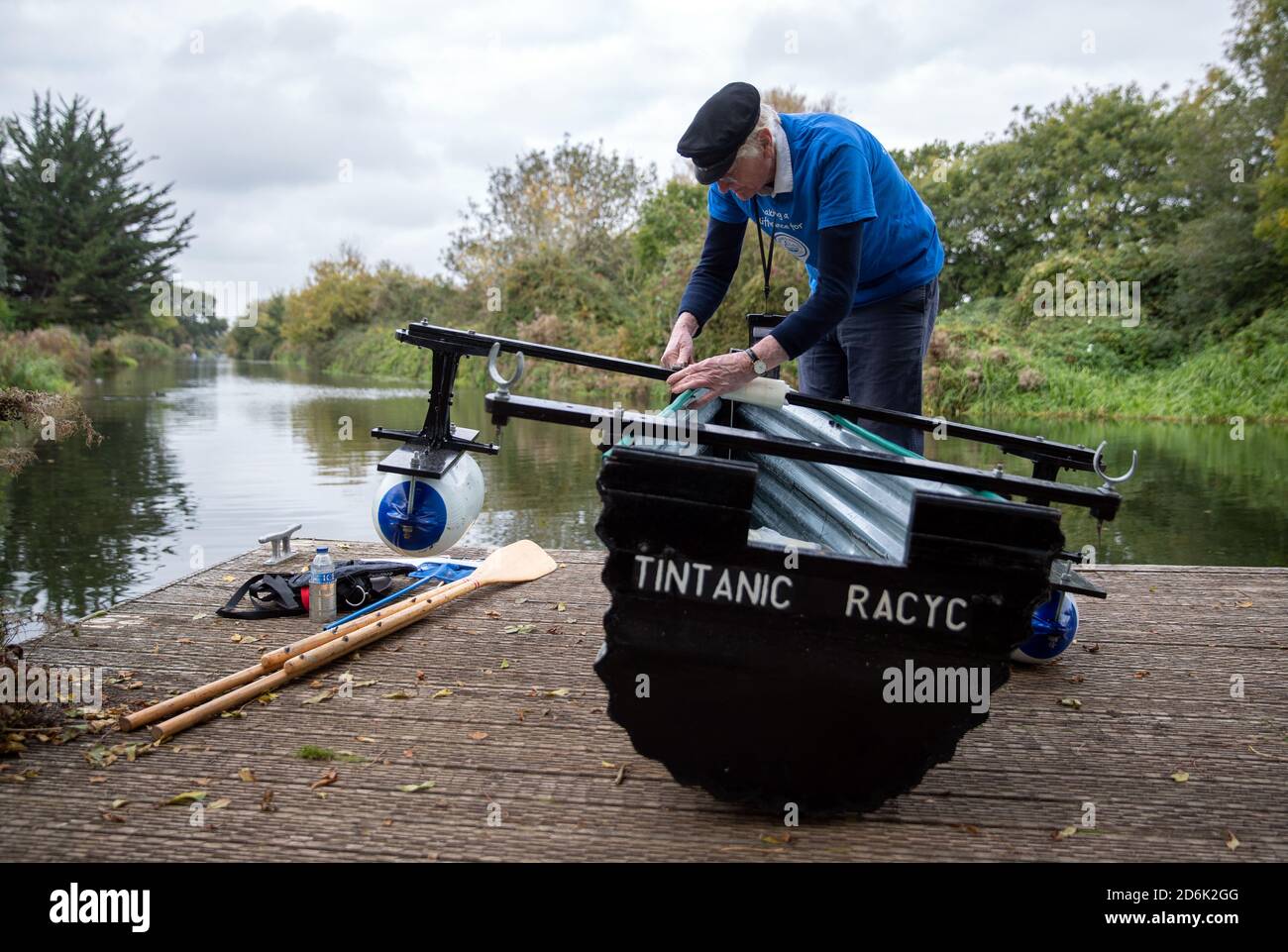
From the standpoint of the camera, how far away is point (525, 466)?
1405cm

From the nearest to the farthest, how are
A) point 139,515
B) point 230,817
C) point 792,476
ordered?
point 230,817, point 792,476, point 139,515

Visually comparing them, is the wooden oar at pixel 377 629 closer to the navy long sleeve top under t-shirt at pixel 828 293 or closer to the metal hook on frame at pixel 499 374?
the metal hook on frame at pixel 499 374

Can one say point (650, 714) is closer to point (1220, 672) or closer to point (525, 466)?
point (1220, 672)

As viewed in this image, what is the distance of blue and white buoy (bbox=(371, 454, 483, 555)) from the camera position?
4695 millimetres

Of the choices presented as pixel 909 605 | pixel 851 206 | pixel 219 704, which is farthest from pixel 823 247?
pixel 219 704

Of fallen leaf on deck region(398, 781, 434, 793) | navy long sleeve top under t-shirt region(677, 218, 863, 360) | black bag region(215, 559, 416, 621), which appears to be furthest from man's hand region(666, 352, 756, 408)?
black bag region(215, 559, 416, 621)

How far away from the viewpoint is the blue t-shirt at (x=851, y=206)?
308 centimetres

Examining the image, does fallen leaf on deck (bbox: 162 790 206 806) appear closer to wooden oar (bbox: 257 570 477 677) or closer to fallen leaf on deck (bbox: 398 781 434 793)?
fallen leaf on deck (bbox: 398 781 434 793)

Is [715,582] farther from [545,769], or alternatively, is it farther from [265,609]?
[265,609]

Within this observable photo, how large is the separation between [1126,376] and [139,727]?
24.1m

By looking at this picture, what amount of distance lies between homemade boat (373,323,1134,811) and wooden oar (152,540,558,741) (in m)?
1.59

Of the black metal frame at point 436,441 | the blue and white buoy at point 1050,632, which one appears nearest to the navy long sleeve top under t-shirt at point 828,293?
the blue and white buoy at point 1050,632

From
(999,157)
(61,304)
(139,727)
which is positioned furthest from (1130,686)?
(61,304)
